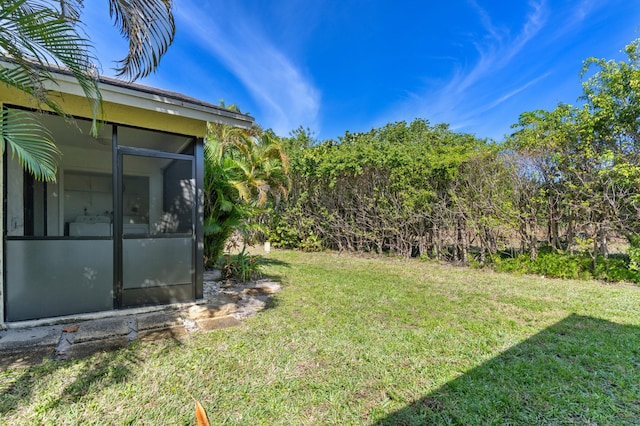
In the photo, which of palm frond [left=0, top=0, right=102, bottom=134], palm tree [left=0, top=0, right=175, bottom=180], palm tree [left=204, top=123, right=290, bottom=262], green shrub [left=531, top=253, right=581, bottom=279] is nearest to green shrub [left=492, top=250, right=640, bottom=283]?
green shrub [left=531, top=253, right=581, bottom=279]

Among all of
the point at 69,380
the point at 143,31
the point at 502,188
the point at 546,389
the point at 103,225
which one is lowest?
the point at 546,389

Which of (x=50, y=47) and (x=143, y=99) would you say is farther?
(x=143, y=99)

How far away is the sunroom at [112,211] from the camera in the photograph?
3938 millimetres

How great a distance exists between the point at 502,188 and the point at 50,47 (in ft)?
30.1

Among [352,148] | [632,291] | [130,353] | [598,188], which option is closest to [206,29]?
[352,148]

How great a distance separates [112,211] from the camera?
4.43 m

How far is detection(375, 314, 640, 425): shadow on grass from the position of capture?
2205 millimetres

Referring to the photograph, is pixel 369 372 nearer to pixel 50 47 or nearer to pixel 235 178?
pixel 50 47

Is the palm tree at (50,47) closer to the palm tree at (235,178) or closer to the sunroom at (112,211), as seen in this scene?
the sunroom at (112,211)

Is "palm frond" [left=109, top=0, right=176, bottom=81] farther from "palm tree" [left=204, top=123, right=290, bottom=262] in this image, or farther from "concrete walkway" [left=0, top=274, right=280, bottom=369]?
"concrete walkway" [left=0, top=274, right=280, bottom=369]

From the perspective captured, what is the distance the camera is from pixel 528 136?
743 centimetres

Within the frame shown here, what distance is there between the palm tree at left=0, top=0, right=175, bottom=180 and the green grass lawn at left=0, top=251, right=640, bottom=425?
2.20 m

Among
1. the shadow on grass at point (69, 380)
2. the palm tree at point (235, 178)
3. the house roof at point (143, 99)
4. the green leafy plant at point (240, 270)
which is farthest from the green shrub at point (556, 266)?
the shadow on grass at point (69, 380)

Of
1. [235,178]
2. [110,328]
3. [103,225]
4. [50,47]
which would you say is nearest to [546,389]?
[110,328]
